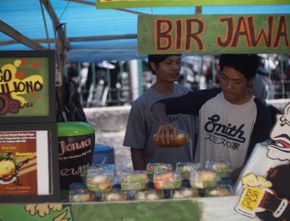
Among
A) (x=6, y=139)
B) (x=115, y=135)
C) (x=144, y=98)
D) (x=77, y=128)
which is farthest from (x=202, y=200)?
(x=115, y=135)

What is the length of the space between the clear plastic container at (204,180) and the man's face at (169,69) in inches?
57.7

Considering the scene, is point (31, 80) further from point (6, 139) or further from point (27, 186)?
point (27, 186)

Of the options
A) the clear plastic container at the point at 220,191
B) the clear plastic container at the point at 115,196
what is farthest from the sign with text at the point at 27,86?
the clear plastic container at the point at 220,191

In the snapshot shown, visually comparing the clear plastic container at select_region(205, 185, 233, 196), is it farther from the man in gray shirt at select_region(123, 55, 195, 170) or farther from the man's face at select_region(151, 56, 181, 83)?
the man's face at select_region(151, 56, 181, 83)

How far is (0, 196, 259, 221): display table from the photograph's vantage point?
2.24m

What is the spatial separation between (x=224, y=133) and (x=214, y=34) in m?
0.89

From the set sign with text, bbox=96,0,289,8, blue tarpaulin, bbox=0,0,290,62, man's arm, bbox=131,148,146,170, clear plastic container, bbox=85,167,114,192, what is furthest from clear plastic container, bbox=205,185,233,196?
man's arm, bbox=131,148,146,170

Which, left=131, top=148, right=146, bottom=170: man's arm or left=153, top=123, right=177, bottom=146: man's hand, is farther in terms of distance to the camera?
left=131, top=148, right=146, bottom=170: man's arm

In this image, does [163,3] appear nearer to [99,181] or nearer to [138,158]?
[99,181]

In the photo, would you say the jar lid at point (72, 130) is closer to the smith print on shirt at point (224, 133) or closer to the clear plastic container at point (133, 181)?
the clear plastic container at point (133, 181)

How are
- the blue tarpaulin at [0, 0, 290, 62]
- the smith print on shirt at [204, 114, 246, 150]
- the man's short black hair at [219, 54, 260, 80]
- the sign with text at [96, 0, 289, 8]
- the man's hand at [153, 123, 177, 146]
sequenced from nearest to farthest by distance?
the sign with text at [96, 0, 289, 8]
the man's hand at [153, 123, 177, 146]
the man's short black hair at [219, 54, 260, 80]
the smith print on shirt at [204, 114, 246, 150]
the blue tarpaulin at [0, 0, 290, 62]

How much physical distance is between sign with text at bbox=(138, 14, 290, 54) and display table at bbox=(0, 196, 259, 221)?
2.28 ft

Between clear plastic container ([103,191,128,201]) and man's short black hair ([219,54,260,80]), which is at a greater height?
man's short black hair ([219,54,260,80])

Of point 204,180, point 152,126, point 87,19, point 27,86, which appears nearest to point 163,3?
point 27,86
